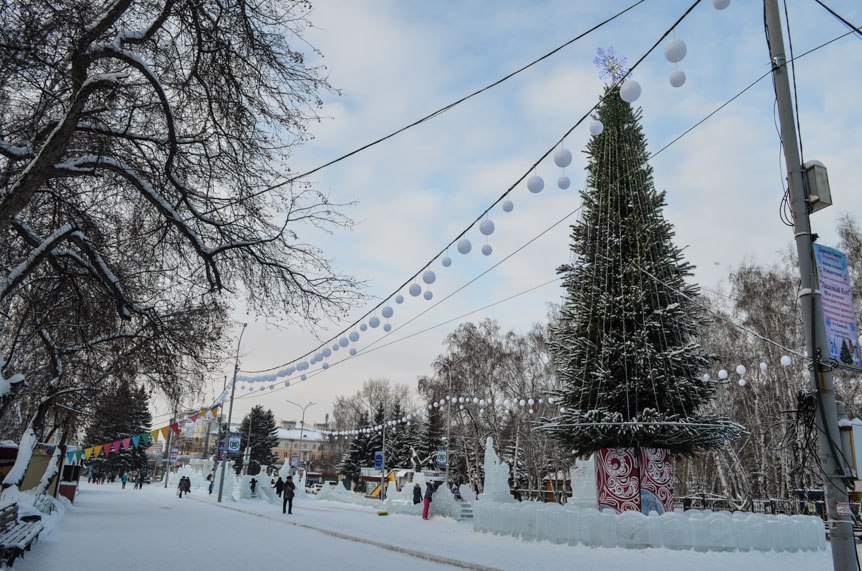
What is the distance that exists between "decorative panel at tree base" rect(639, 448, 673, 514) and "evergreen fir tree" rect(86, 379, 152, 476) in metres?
14.5

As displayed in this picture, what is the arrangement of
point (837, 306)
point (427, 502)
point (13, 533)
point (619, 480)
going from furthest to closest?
point (427, 502) < point (619, 480) < point (13, 533) < point (837, 306)

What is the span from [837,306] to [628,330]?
13.0 metres

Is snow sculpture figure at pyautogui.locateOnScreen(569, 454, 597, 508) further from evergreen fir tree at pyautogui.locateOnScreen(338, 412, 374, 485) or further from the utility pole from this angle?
evergreen fir tree at pyautogui.locateOnScreen(338, 412, 374, 485)

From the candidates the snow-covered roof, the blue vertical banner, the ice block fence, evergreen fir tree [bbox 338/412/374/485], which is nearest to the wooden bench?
the blue vertical banner

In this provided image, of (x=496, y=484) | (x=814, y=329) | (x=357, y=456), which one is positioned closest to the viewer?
(x=814, y=329)

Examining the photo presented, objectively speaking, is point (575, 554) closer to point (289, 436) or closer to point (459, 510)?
point (459, 510)

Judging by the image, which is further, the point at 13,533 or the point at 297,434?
the point at 297,434

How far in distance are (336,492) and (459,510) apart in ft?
50.4

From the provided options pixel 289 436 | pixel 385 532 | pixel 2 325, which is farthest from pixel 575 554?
pixel 289 436

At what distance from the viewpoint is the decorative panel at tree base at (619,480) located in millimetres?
17922

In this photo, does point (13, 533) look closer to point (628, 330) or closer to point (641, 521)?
point (641, 521)

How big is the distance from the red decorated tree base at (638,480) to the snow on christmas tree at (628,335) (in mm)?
53

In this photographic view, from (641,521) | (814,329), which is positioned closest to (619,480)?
(641,521)

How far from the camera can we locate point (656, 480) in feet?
58.3
